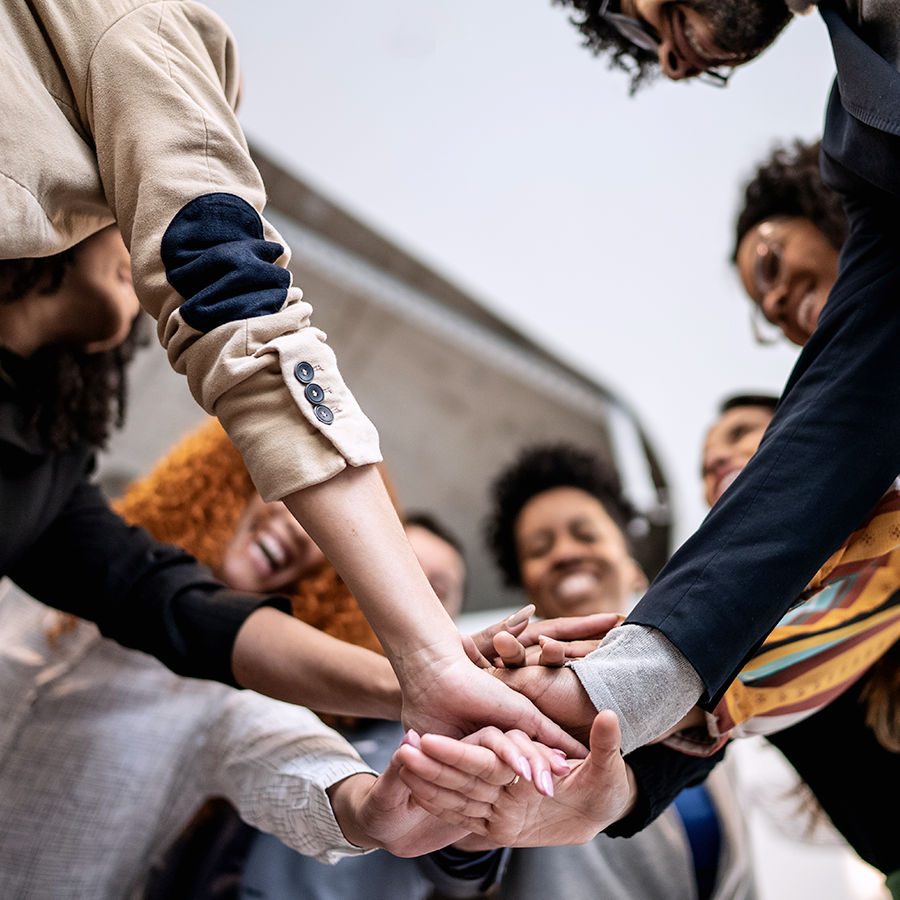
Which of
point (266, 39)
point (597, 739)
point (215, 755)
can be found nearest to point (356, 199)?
point (266, 39)

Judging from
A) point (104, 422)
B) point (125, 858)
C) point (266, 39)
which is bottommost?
point (125, 858)

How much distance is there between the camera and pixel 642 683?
0.68 metres

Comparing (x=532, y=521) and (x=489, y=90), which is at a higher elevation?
(x=489, y=90)

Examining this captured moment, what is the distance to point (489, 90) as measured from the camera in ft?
5.20

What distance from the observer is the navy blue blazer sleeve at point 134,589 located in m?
0.93

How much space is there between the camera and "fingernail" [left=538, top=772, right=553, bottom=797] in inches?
25.3

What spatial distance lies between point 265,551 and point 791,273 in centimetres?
88

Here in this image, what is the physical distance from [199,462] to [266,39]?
785mm

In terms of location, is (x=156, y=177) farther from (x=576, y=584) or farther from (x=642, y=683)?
(x=576, y=584)

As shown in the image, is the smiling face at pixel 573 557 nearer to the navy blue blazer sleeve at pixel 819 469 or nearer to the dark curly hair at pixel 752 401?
the dark curly hair at pixel 752 401

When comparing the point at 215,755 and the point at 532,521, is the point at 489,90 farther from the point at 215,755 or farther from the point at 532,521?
the point at 215,755

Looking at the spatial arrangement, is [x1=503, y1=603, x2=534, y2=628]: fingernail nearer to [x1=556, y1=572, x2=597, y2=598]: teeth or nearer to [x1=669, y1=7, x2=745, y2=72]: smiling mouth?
[x1=669, y1=7, x2=745, y2=72]: smiling mouth

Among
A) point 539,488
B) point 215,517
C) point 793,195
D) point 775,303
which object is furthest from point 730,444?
point 215,517

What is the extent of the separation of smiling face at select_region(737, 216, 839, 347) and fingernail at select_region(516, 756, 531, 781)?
2.35 ft
